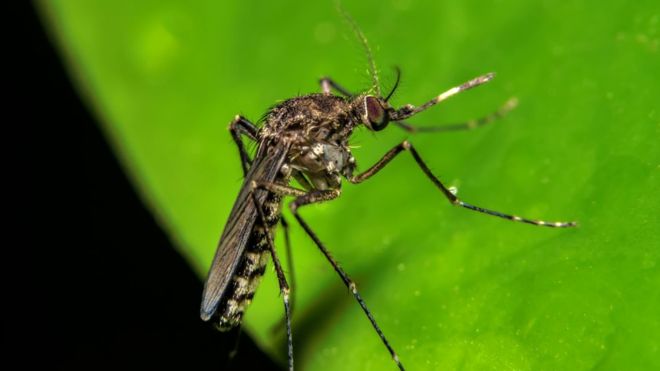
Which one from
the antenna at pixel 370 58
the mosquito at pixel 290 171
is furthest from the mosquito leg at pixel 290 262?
the antenna at pixel 370 58

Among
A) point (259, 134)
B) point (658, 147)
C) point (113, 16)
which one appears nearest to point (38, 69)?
point (113, 16)

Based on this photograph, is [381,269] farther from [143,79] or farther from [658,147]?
[143,79]

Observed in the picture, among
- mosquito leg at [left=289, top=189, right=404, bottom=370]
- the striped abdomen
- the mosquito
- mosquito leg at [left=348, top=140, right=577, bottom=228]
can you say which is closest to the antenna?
the mosquito

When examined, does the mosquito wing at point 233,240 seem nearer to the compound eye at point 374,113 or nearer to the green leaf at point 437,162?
the green leaf at point 437,162

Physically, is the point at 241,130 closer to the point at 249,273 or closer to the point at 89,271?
the point at 249,273

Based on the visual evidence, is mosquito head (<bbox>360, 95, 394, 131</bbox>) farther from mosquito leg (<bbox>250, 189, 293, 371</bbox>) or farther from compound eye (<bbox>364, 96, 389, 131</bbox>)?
mosquito leg (<bbox>250, 189, 293, 371</bbox>)

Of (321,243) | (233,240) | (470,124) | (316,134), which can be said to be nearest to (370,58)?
(316,134)

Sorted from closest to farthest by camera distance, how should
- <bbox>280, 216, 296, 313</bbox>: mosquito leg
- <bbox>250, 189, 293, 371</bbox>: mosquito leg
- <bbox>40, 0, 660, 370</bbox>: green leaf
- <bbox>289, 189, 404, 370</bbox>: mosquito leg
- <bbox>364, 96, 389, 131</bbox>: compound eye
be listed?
<bbox>40, 0, 660, 370</bbox>: green leaf
<bbox>289, 189, 404, 370</bbox>: mosquito leg
<bbox>250, 189, 293, 371</bbox>: mosquito leg
<bbox>364, 96, 389, 131</bbox>: compound eye
<bbox>280, 216, 296, 313</bbox>: mosquito leg

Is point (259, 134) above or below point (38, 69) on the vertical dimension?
below
